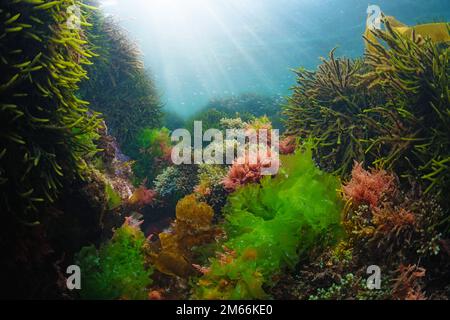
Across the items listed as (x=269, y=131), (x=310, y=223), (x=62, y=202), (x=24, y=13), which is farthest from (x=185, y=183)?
(x=24, y=13)

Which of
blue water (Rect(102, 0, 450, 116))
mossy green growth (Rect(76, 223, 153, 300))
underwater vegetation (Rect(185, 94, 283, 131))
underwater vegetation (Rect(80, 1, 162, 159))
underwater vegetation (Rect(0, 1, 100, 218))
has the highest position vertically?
blue water (Rect(102, 0, 450, 116))

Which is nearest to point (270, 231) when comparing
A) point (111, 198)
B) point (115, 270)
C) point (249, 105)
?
point (115, 270)

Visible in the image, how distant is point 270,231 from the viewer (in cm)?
392

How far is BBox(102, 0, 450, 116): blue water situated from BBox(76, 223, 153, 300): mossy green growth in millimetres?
10683

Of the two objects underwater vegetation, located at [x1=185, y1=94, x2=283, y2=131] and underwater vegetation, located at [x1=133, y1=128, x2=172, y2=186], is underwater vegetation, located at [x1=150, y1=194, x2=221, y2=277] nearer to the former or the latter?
underwater vegetation, located at [x1=133, y1=128, x2=172, y2=186]

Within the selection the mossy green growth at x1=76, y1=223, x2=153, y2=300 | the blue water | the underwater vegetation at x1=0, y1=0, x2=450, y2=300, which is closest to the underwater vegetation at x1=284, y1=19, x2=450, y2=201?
the underwater vegetation at x1=0, y1=0, x2=450, y2=300

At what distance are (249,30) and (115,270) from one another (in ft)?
96.7

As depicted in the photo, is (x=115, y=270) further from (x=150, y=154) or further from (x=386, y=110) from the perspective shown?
(x=150, y=154)

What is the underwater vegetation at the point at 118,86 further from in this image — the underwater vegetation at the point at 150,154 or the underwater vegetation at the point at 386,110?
the underwater vegetation at the point at 386,110

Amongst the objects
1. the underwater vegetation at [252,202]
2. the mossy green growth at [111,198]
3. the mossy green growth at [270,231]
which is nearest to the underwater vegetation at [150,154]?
the underwater vegetation at [252,202]

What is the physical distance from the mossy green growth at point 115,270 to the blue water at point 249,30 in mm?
10683

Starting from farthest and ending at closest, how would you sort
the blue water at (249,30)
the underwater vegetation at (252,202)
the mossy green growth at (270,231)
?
the blue water at (249,30) → the mossy green growth at (270,231) → the underwater vegetation at (252,202)

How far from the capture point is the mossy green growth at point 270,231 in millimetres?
3732

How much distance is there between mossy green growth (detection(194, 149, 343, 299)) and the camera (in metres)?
3.73
